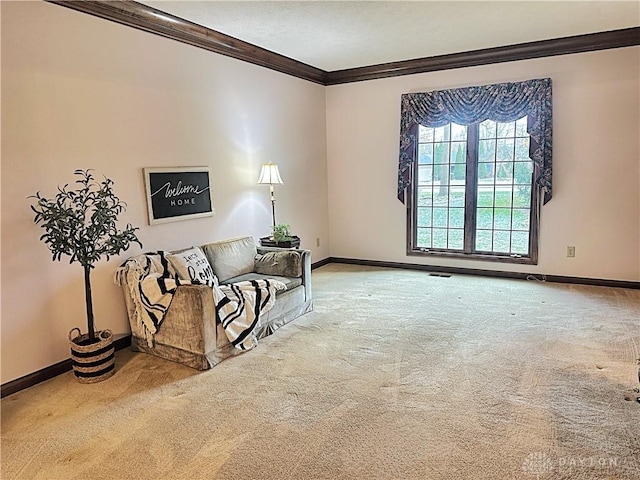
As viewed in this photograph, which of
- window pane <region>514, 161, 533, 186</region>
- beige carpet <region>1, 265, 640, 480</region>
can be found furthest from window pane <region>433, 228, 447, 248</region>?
beige carpet <region>1, 265, 640, 480</region>

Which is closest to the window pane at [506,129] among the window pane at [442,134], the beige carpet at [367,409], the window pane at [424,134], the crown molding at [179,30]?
the window pane at [442,134]

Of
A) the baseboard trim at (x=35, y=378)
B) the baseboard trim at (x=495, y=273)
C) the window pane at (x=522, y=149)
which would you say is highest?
the window pane at (x=522, y=149)

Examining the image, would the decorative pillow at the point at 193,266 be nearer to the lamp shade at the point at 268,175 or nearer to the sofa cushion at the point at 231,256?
the sofa cushion at the point at 231,256

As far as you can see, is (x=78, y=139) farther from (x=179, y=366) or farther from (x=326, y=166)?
(x=326, y=166)

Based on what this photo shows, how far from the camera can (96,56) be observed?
3400 mm

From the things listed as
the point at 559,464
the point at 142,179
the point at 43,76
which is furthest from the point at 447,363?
the point at 43,76

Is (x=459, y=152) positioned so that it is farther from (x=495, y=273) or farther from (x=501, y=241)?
(x=495, y=273)

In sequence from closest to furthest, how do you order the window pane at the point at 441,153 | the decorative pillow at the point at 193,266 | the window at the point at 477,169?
1. the decorative pillow at the point at 193,266
2. the window at the point at 477,169
3. the window pane at the point at 441,153

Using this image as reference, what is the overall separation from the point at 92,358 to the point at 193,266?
1.04 meters

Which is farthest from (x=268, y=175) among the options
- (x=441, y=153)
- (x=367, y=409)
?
(x=367, y=409)

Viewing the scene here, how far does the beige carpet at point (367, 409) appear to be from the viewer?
7.25 feet

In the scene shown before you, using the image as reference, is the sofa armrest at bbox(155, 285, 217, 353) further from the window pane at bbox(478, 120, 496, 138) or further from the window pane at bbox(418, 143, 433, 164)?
the window pane at bbox(478, 120, 496, 138)

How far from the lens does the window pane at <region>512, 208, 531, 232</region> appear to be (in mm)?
5469

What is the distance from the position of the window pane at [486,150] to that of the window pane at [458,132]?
0.22 meters
